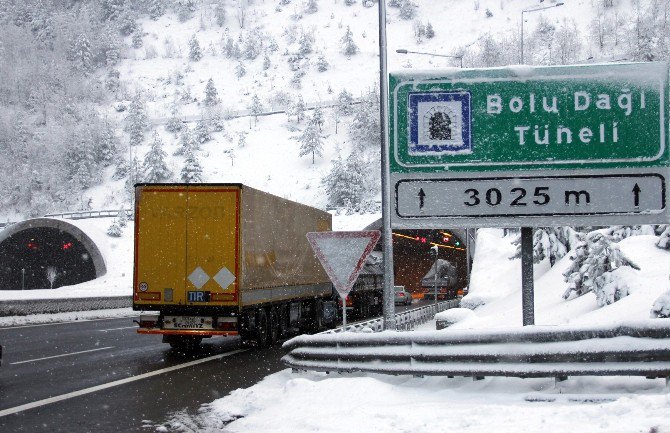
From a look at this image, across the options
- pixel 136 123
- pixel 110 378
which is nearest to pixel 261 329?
pixel 110 378

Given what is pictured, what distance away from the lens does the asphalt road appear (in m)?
10.0

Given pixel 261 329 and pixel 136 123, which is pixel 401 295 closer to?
pixel 261 329

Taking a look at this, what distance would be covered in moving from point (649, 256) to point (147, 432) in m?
14.0

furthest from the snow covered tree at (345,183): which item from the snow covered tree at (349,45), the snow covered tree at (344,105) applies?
the snow covered tree at (349,45)

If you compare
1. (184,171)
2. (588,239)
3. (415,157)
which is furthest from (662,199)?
(184,171)

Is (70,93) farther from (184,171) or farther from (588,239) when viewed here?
(588,239)

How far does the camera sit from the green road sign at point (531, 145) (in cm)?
1027

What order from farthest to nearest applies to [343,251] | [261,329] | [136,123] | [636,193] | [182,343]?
1. [136,123]
2. [261,329]
3. [182,343]
4. [343,251]
5. [636,193]

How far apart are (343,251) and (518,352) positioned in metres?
3.57

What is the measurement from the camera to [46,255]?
206 feet

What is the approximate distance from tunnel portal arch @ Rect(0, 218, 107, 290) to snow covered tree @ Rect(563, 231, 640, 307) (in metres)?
41.1

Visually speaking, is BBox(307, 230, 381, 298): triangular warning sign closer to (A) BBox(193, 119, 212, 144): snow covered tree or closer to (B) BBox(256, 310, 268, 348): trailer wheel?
(B) BBox(256, 310, 268, 348): trailer wheel

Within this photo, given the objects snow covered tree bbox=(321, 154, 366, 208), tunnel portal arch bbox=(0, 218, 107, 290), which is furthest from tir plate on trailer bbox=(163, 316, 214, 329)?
snow covered tree bbox=(321, 154, 366, 208)

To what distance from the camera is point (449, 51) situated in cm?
19100
